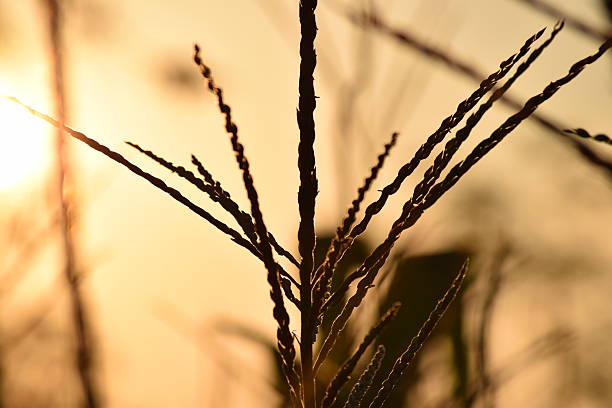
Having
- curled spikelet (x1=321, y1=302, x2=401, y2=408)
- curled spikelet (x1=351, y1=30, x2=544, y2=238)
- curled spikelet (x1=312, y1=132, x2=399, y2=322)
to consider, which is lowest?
curled spikelet (x1=321, y1=302, x2=401, y2=408)

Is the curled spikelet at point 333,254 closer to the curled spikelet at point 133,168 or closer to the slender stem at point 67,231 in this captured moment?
the curled spikelet at point 133,168

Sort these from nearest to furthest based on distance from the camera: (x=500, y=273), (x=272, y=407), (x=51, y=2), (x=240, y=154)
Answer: (x=240, y=154), (x=51, y=2), (x=500, y=273), (x=272, y=407)

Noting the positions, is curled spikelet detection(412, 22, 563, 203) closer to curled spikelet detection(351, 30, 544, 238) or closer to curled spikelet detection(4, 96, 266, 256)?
curled spikelet detection(351, 30, 544, 238)

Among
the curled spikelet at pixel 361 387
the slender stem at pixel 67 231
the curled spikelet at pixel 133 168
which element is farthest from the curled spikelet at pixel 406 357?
the slender stem at pixel 67 231

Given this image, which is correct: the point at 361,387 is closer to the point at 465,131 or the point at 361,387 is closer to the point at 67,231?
the point at 465,131

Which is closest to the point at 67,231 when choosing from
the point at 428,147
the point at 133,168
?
the point at 133,168

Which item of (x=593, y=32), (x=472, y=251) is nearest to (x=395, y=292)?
(x=472, y=251)

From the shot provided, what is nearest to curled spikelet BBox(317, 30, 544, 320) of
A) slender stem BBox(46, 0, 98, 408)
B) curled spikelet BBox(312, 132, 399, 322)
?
curled spikelet BBox(312, 132, 399, 322)

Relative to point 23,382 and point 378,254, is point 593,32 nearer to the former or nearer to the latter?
point 378,254

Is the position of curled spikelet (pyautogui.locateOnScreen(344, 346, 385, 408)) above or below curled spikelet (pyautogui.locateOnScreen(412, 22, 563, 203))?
below
